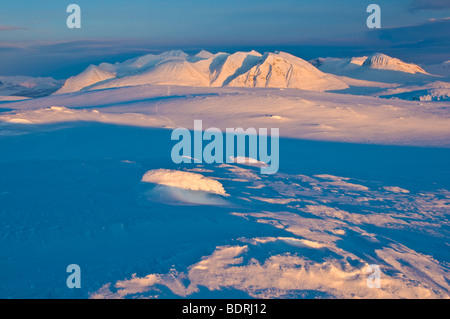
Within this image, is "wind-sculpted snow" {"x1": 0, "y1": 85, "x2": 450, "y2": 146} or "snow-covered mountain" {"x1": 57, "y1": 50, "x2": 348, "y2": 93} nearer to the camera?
"wind-sculpted snow" {"x1": 0, "y1": 85, "x2": 450, "y2": 146}

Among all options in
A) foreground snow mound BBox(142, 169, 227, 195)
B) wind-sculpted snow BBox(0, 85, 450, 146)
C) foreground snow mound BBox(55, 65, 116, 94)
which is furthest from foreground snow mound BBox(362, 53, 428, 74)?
foreground snow mound BBox(142, 169, 227, 195)

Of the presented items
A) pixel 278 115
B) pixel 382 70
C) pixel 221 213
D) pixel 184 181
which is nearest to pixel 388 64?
pixel 382 70

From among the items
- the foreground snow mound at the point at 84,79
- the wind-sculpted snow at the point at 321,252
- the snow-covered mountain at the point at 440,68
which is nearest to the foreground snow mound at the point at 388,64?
the snow-covered mountain at the point at 440,68

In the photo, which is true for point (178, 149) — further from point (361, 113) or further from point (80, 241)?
point (361, 113)

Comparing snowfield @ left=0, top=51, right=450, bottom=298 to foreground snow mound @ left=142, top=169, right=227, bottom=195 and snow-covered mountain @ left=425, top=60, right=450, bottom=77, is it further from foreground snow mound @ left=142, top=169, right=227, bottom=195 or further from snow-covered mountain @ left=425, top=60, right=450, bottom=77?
snow-covered mountain @ left=425, top=60, right=450, bottom=77

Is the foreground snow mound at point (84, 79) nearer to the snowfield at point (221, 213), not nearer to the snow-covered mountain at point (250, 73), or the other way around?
the snow-covered mountain at point (250, 73)

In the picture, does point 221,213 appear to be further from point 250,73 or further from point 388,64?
point 388,64
